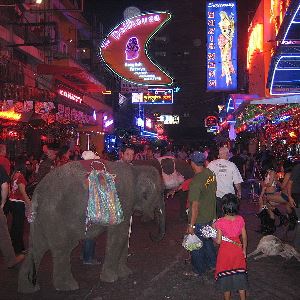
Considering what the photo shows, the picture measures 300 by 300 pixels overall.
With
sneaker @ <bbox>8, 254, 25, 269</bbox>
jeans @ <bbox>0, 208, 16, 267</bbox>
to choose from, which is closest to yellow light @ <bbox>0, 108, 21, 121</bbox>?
sneaker @ <bbox>8, 254, 25, 269</bbox>

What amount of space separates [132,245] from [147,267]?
1.62m

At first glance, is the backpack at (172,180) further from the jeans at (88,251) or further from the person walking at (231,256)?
the person walking at (231,256)

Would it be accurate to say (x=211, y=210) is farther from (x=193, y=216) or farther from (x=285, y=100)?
(x=285, y=100)

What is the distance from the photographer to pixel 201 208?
6.98 m

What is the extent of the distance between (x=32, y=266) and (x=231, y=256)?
2.56 meters

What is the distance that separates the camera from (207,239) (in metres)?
7.08

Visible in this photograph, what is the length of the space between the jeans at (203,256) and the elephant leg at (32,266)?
2.07 metres

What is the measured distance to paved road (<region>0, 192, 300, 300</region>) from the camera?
612 cm

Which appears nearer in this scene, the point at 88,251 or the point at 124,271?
the point at 124,271

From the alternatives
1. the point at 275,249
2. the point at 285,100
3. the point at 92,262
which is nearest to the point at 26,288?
the point at 92,262

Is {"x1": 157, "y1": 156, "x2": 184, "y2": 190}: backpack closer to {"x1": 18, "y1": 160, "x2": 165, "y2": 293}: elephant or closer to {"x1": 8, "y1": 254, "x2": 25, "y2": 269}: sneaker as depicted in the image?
{"x1": 8, "y1": 254, "x2": 25, "y2": 269}: sneaker

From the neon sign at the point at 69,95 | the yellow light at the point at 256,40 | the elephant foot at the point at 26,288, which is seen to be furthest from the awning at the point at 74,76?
the elephant foot at the point at 26,288

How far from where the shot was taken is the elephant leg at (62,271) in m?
6.26

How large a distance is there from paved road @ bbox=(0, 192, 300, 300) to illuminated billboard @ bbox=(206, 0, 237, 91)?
69.9 ft
